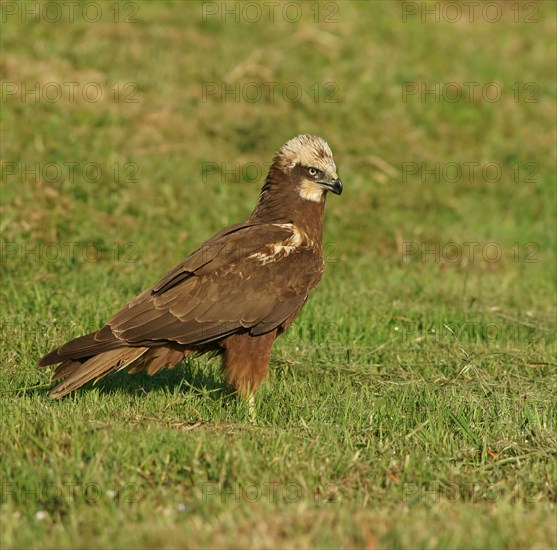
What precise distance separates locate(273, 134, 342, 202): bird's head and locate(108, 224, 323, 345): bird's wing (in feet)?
1.72

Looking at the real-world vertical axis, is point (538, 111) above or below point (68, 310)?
above

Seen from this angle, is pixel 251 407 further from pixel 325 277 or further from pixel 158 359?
pixel 325 277

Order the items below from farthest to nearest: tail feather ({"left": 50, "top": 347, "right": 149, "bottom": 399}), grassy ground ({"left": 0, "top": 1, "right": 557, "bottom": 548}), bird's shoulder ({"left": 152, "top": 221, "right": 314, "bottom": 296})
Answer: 1. bird's shoulder ({"left": 152, "top": 221, "right": 314, "bottom": 296})
2. tail feather ({"left": 50, "top": 347, "right": 149, "bottom": 399})
3. grassy ground ({"left": 0, "top": 1, "right": 557, "bottom": 548})

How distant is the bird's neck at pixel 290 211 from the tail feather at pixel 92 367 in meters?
1.51

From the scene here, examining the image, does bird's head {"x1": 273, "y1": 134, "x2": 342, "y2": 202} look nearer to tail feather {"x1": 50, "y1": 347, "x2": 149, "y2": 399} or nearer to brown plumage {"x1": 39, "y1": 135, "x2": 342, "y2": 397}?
brown plumage {"x1": 39, "y1": 135, "x2": 342, "y2": 397}

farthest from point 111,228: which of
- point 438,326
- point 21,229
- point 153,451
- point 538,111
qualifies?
point 538,111

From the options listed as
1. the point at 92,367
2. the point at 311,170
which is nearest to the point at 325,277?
the point at 311,170

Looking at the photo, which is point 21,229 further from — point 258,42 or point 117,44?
point 258,42

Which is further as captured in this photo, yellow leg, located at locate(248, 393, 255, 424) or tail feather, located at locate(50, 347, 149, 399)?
tail feather, located at locate(50, 347, 149, 399)

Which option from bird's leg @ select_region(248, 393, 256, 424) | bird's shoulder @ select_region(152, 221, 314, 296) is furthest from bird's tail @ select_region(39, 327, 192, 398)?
bird's leg @ select_region(248, 393, 256, 424)

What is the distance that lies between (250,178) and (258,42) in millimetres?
3756

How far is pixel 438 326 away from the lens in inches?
350

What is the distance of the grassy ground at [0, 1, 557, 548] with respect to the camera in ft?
16.3

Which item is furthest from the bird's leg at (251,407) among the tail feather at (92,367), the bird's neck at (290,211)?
the bird's neck at (290,211)
